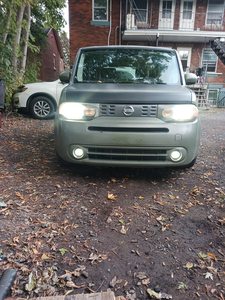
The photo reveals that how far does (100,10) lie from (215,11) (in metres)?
7.98

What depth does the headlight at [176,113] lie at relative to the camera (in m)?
2.98

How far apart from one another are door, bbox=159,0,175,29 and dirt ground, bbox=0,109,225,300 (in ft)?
50.8

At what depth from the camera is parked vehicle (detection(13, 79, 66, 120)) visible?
8164 millimetres

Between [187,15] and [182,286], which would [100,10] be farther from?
[182,286]

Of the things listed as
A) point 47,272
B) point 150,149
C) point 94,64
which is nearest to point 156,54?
point 94,64

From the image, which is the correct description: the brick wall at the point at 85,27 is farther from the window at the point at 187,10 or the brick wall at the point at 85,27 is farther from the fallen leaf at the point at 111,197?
the fallen leaf at the point at 111,197

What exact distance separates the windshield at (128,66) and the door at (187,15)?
15.1 m

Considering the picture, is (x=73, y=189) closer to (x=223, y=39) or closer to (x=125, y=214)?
(x=125, y=214)

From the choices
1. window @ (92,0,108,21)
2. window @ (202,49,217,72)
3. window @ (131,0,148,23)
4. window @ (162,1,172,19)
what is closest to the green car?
window @ (92,0,108,21)

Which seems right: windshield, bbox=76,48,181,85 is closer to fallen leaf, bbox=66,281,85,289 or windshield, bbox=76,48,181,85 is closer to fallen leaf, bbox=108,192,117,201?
fallen leaf, bbox=108,192,117,201

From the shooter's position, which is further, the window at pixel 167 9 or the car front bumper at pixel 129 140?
the window at pixel 167 9

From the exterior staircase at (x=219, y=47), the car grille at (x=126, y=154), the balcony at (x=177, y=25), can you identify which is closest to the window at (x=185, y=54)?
the balcony at (x=177, y=25)

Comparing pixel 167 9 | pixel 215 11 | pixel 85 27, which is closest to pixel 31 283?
pixel 85 27

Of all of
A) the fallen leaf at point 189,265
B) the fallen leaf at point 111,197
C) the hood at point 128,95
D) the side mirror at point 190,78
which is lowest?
the fallen leaf at point 111,197
